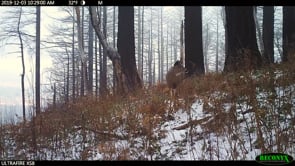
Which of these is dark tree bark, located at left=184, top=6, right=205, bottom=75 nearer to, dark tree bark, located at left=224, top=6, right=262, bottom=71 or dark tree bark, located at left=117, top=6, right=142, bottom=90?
dark tree bark, located at left=117, top=6, right=142, bottom=90

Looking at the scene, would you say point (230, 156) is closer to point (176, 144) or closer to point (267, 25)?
point (176, 144)

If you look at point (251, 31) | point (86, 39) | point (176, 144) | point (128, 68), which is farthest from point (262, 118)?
point (86, 39)

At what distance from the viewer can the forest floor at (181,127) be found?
126 inches

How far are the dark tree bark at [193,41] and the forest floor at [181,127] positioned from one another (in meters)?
2.51

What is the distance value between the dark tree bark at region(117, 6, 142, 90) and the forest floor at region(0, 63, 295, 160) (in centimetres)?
184

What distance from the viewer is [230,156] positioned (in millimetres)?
2977

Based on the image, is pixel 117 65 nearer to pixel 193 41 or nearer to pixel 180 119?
pixel 193 41

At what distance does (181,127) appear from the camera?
393 centimetres

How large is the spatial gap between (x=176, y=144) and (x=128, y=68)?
12.1 ft

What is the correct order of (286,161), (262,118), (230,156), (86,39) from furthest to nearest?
(86,39)
(262,118)
(230,156)
(286,161)

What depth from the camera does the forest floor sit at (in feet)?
10.5
